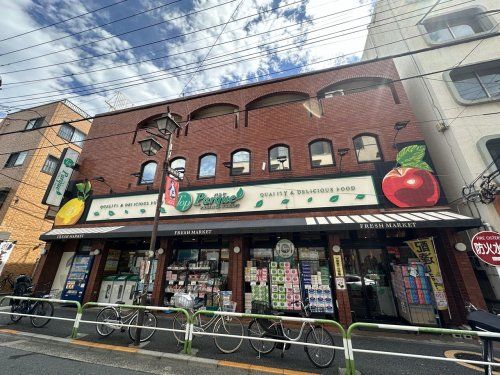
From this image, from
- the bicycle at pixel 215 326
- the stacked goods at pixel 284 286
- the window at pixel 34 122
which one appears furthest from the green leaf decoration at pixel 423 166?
the window at pixel 34 122

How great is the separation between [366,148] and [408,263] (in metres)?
5.15

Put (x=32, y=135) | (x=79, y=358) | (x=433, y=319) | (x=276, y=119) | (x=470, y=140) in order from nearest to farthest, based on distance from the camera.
Answer: (x=79, y=358) < (x=433, y=319) < (x=470, y=140) < (x=276, y=119) < (x=32, y=135)

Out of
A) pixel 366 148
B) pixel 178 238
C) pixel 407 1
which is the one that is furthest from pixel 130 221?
pixel 407 1

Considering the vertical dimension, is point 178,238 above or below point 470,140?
below

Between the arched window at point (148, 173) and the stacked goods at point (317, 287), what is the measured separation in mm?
9610

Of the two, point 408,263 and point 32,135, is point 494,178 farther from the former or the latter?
point 32,135

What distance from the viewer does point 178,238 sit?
11.0 metres

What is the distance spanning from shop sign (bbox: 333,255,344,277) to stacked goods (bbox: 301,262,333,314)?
2.43 feet

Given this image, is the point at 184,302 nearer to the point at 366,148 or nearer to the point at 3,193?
the point at 366,148

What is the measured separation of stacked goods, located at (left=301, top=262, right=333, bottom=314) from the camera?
8336mm

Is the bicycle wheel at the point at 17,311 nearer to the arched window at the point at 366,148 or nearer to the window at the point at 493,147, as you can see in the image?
the arched window at the point at 366,148

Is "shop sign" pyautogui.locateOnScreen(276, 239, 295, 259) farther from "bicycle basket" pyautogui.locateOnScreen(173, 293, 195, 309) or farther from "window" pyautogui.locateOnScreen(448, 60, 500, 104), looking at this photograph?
"window" pyautogui.locateOnScreen(448, 60, 500, 104)

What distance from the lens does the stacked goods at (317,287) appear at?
8336mm

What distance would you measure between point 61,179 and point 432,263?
1897cm
